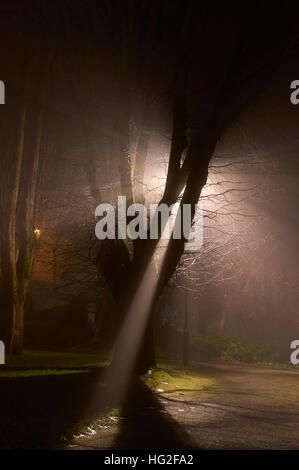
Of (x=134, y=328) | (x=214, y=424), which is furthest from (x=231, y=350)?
(x=214, y=424)

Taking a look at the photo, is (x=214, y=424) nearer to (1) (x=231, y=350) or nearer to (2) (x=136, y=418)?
(2) (x=136, y=418)

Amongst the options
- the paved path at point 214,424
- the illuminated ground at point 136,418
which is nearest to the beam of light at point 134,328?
the illuminated ground at point 136,418

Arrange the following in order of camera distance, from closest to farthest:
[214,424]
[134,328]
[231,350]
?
[214,424] < [134,328] < [231,350]

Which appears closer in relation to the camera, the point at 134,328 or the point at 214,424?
the point at 214,424

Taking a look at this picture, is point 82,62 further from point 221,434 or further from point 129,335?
point 221,434

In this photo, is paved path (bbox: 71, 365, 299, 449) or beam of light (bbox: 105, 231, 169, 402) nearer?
paved path (bbox: 71, 365, 299, 449)

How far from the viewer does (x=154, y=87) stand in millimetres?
11438

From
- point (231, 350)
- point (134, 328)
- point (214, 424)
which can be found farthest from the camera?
point (231, 350)

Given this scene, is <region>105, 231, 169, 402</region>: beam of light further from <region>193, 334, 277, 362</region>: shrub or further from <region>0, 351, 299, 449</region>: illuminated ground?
<region>193, 334, 277, 362</region>: shrub

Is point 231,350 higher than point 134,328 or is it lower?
lower

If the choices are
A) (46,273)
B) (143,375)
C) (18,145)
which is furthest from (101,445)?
(46,273)

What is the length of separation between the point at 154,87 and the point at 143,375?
23.0 feet

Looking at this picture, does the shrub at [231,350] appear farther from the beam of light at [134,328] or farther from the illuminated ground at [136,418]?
the illuminated ground at [136,418]

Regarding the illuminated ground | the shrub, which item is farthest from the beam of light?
the shrub
